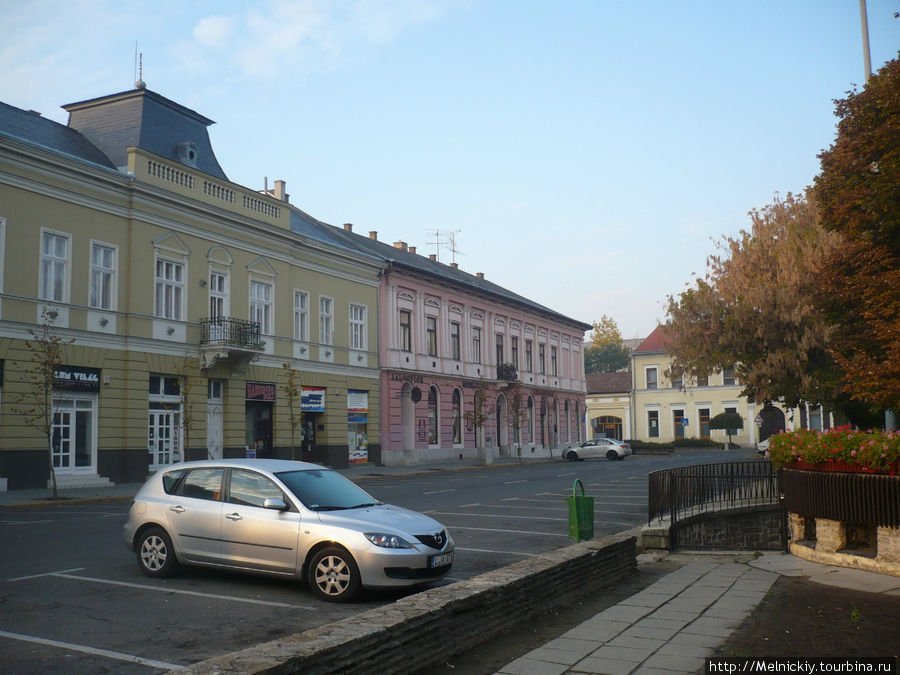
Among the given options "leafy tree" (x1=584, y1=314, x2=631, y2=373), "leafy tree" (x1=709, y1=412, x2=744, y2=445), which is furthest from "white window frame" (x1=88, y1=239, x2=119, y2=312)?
"leafy tree" (x1=584, y1=314, x2=631, y2=373)

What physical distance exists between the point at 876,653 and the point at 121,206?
2661 cm

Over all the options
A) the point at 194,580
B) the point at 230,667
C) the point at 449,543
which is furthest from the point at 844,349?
the point at 230,667

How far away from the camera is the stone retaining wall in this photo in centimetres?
496

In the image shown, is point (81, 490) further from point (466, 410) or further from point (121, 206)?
point (466, 410)

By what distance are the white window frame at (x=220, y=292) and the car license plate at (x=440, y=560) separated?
24.5m

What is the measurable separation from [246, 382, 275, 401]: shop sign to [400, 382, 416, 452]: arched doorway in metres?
10.4

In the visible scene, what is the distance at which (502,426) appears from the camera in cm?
5438

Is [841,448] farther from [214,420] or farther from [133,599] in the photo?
[214,420]

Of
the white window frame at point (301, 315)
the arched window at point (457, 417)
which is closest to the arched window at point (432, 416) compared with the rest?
the arched window at point (457, 417)

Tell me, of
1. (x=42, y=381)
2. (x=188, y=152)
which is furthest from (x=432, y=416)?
(x=42, y=381)

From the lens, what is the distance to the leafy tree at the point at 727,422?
2729 inches

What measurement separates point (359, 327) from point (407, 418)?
19.9 ft

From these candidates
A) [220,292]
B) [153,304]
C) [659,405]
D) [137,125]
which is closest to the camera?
[153,304]

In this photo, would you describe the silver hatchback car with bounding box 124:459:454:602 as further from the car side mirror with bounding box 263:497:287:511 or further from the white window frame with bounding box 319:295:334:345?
the white window frame with bounding box 319:295:334:345
